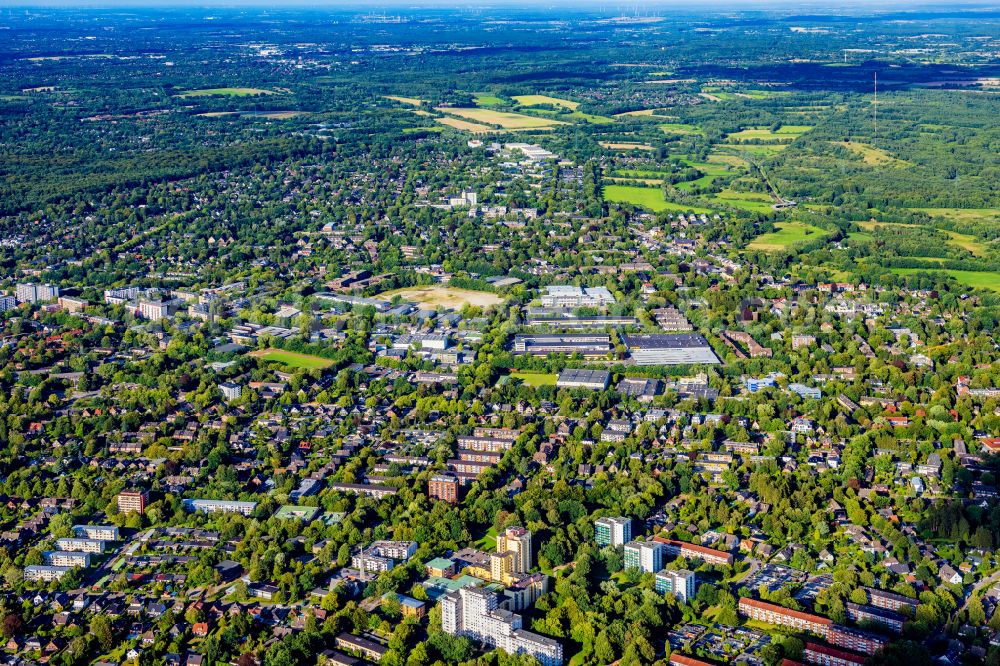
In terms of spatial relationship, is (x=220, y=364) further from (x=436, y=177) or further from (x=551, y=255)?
(x=436, y=177)

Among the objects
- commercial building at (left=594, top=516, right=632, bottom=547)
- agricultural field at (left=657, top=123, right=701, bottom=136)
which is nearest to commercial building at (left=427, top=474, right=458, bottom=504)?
commercial building at (left=594, top=516, right=632, bottom=547)

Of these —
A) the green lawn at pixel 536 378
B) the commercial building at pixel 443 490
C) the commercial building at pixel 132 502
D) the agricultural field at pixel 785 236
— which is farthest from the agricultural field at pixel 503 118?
the commercial building at pixel 132 502

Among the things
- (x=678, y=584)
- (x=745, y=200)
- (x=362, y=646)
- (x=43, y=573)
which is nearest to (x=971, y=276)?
(x=745, y=200)

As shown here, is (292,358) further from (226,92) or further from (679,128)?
(226,92)

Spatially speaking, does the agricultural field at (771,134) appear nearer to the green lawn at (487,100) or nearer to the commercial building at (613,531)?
the green lawn at (487,100)

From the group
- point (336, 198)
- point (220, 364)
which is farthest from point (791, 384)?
point (336, 198)

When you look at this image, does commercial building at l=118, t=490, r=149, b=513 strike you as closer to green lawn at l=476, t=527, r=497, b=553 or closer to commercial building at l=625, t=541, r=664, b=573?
green lawn at l=476, t=527, r=497, b=553
